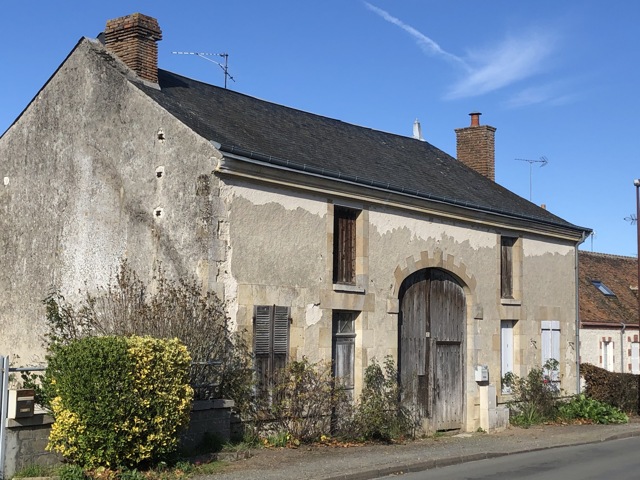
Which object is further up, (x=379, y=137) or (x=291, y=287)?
(x=379, y=137)

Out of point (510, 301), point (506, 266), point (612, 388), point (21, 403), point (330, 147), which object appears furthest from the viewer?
point (612, 388)

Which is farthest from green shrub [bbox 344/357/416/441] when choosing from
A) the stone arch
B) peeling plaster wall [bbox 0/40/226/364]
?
peeling plaster wall [bbox 0/40/226/364]

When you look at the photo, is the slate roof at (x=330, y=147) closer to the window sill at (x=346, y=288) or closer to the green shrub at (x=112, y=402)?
the window sill at (x=346, y=288)

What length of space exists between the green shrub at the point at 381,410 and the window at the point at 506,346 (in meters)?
3.71

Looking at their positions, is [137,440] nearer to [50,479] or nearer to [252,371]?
[50,479]

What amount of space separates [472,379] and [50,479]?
1060cm

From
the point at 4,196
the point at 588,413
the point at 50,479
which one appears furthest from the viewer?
the point at 588,413

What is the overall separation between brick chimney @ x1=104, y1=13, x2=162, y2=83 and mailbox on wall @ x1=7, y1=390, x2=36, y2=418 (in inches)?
278

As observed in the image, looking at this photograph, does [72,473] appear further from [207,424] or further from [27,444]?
[207,424]

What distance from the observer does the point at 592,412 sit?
65.4 ft

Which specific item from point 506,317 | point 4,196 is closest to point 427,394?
point 506,317

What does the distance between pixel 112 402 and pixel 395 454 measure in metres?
5.17

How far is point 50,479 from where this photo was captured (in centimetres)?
978

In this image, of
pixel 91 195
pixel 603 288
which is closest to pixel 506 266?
pixel 91 195
